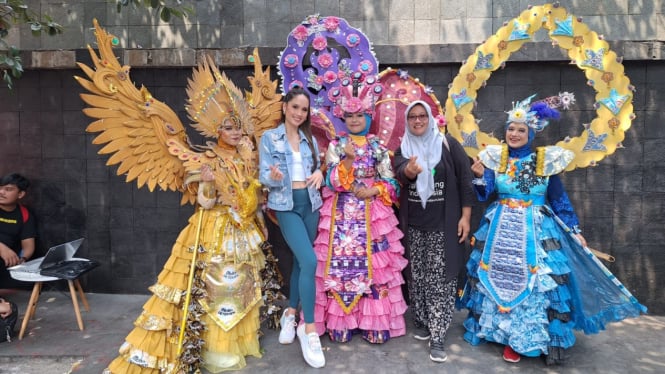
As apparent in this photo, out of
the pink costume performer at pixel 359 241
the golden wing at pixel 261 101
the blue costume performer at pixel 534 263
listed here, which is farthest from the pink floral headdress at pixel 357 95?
the blue costume performer at pixel 534 263

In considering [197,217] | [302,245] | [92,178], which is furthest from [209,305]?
[92,178]

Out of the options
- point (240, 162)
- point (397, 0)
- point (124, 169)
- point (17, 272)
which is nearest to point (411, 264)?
point (240, 162)

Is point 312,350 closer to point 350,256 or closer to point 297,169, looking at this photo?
point 350,256

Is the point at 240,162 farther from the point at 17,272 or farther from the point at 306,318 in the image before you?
the point at 17,272

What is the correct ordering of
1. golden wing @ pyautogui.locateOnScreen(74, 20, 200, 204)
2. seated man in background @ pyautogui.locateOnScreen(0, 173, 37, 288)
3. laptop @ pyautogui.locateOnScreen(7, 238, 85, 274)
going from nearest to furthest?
1. golden wing @ pyautogui.locateOnScreen(74, 20, 200, 204)
2. laptop @ pyautogui.locateOnScreen(7, 238, 85, 274)
3. seated man in background @ pyautogui.locateOnScreen(0, 173, 37, 288)

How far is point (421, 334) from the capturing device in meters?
3.93

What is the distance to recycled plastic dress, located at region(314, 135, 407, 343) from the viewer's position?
3.74 metres

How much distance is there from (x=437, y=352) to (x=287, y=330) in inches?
51.8

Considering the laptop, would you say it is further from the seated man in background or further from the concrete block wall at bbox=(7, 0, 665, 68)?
the concrete block wall at bbox=(7, 0, 665, 68)

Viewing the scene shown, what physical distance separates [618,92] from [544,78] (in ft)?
4.24

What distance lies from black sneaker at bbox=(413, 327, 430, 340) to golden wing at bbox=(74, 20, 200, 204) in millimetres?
2448

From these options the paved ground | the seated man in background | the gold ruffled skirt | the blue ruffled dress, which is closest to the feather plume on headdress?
the blue ruffled dress

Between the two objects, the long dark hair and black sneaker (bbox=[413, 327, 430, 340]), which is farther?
black sneaker (bbox=[413, 327, 430, 340])

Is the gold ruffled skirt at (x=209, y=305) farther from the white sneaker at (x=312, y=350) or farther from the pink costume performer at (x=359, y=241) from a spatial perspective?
the pink costume performer at (x=359, y=241)
